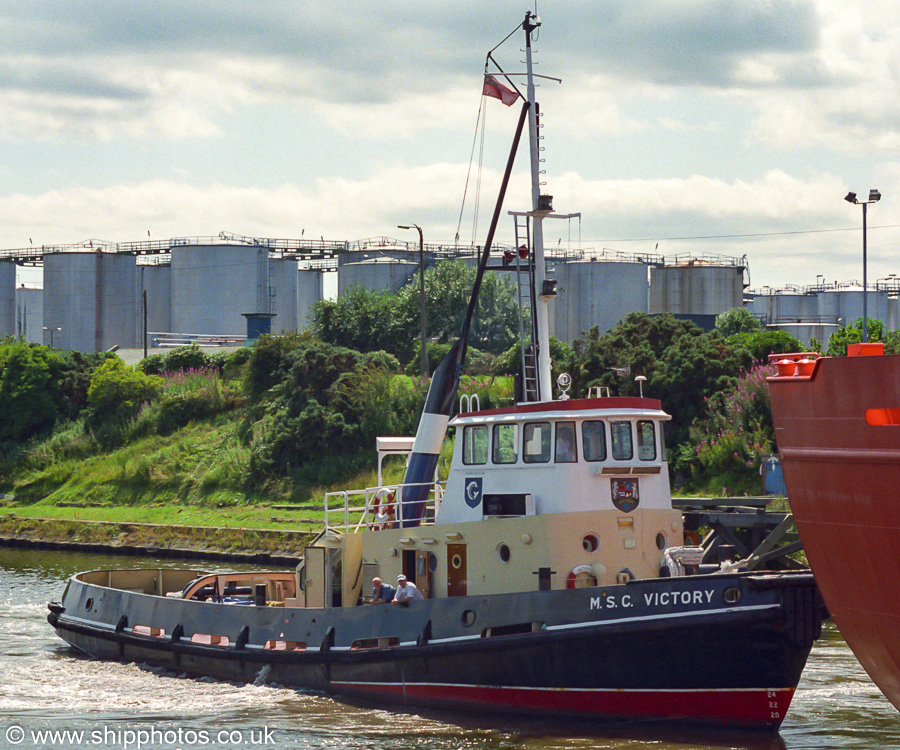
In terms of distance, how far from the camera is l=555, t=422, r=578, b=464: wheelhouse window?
16234 millimetres

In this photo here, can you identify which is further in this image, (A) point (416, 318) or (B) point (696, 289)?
(B) point (696, 289)

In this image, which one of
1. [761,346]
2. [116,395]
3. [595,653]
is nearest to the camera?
[595,653]

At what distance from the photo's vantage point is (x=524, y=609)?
612 inches

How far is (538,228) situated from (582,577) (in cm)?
533

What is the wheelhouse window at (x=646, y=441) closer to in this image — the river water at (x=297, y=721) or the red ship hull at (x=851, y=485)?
the river water at (x=297, y=721)

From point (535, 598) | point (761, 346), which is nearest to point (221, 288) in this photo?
point (761, 346)

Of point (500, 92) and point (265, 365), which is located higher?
point (500, 92)

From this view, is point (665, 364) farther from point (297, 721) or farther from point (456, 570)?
point (297, 721)

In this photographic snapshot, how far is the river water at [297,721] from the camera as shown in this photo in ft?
48.4

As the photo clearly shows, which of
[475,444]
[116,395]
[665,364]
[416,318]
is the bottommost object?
[475,444]

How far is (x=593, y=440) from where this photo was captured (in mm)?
16344

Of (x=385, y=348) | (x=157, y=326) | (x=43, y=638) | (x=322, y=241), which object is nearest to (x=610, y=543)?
(x=43, y=638)

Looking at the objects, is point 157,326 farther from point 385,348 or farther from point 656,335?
point 656,335

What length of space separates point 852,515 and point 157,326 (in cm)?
8006
